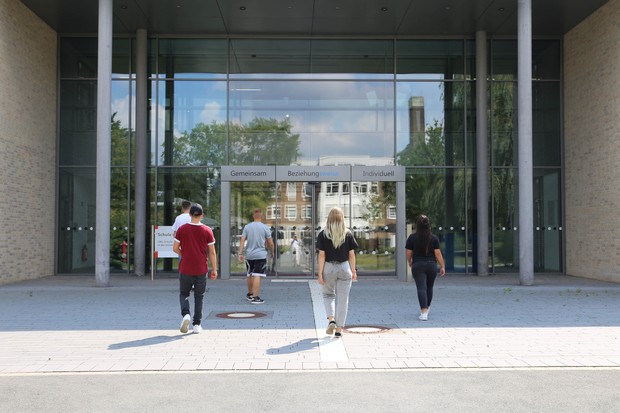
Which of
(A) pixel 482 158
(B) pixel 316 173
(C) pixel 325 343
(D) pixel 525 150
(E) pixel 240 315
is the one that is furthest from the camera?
(A) pixel 482 158

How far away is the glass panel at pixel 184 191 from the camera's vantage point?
1912 cm

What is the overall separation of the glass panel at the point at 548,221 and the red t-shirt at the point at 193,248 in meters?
13.6

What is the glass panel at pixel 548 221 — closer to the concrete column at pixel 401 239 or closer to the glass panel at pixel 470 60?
the glass panel at pixel 470 60

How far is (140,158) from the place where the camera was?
1902 centimetres

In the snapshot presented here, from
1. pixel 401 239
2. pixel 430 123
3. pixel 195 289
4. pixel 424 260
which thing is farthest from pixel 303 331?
pixel 430 123

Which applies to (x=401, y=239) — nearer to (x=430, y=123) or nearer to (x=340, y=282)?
(x=430, y=123)

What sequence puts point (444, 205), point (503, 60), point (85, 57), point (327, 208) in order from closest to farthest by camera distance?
1. point (327, 208)
2. point (444, 205)
3. point (85, 57)
4. point (503, 60)

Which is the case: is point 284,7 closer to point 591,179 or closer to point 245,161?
point 245,161

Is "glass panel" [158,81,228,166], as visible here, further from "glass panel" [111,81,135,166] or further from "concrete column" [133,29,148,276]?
"glass panel" [111,81,135,166]

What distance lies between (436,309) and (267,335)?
3.96m

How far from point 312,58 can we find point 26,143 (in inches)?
340

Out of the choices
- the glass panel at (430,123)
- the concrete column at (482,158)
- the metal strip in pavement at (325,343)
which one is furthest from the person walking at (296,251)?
the metal strip in pavement at (325,343)

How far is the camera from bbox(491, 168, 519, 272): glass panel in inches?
765

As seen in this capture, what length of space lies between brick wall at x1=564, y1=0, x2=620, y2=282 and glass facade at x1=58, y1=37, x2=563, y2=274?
63 cm
